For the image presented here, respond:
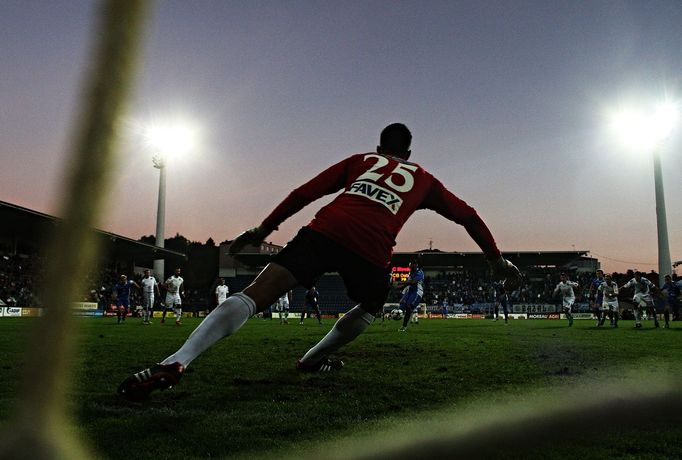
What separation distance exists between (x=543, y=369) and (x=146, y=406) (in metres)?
Answer: 4.39

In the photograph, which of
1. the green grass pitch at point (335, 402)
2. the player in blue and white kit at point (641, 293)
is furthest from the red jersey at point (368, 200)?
the player in blue and white kit at point (641, 293)

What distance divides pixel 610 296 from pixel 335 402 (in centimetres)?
1894

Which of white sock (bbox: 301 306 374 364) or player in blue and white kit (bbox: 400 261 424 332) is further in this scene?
player in blue and white kit (bbox: 400 261 424 332)

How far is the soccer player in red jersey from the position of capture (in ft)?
10.8

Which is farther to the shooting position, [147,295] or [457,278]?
[457,278]

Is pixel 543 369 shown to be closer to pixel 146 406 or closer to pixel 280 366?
pixel 280 366

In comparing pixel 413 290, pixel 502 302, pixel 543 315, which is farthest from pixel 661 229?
pixel 413 290

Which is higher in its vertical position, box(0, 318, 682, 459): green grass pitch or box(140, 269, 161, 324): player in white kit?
box(140, 269, 161, 324): player in white kit

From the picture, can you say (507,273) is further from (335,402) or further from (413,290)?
(413,290)

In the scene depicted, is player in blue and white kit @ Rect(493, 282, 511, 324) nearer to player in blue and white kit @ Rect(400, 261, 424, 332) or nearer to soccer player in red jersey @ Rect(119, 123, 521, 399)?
player in blue and white kit @ Rect(400, 261, 424, 332)

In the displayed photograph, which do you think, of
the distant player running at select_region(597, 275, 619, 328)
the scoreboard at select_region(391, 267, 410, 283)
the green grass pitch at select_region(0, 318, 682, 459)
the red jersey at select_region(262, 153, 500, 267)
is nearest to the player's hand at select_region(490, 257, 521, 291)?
the red jersey at select_region(262, 153, 500, 267)

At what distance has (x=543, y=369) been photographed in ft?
20.0

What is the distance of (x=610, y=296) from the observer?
19906 mm

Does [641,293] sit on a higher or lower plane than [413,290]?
higher
